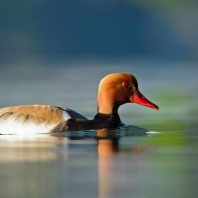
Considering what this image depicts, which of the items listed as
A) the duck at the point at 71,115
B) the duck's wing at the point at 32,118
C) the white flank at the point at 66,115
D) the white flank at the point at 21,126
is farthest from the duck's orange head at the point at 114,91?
the white flank at the point at 21,126

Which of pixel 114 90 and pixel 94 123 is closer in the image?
pixel 94 123

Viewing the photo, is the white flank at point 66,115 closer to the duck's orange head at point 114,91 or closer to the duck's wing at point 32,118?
the duck's wing at point 32,118

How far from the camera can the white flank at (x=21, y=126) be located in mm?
8375

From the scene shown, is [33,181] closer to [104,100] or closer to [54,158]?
[54,158]

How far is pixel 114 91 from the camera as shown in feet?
28.9

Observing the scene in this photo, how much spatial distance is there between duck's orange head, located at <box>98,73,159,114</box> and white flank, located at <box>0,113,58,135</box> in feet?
2.27

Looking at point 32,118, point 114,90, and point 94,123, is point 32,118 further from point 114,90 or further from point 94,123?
point 114,90

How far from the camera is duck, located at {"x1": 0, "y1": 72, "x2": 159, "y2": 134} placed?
8.40 m

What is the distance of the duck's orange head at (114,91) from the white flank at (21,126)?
691 mm

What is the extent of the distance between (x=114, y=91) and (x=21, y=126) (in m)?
1.05

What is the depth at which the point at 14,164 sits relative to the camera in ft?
17.8

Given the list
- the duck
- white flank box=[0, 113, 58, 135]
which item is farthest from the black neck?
white flank box=[0, 113, 58, 135]

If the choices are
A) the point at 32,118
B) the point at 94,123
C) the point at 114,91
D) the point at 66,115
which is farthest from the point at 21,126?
the point at 114,91

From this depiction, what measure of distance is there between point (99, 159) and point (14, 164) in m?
0.60
